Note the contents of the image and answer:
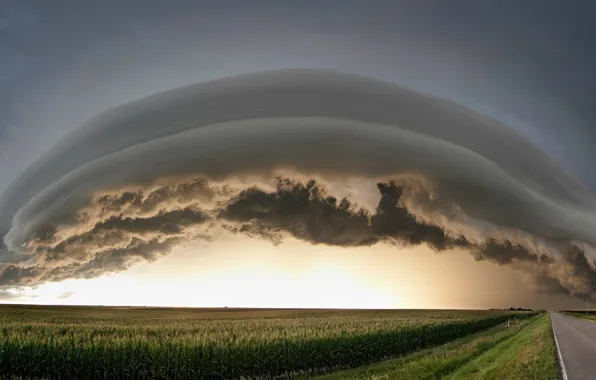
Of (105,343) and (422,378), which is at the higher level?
(105,343)

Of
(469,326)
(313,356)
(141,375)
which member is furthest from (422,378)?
Answer: (469,326)

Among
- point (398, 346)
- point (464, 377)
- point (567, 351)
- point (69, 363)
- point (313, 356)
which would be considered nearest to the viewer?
point (464, 377)

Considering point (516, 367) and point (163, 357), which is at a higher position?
point (163, 357)

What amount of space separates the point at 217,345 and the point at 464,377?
1074 cm

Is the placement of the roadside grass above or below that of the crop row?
below

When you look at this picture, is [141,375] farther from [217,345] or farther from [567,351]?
[567,351]

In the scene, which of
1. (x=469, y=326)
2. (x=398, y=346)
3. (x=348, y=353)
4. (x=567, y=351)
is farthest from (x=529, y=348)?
(x=469, y=326)

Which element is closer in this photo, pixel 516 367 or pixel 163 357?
pixel 163 357

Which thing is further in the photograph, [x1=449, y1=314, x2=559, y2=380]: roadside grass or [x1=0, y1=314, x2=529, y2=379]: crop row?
[x1=0, y1=314, x2=529, y2=379]: crop row

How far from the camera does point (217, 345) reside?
23469mm

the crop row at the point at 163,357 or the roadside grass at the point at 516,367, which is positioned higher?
the crop row at the point at 163,357

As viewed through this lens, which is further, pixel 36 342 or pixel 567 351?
pixel 567 351

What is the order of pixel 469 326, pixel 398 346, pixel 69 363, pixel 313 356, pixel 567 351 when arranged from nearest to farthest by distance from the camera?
pixel 69 363 → pixel 313 356 → pixel 567 351 → pixel 398 346 → pixel 469 326

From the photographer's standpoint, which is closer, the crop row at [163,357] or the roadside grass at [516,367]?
the roadside grass at [516,367]
